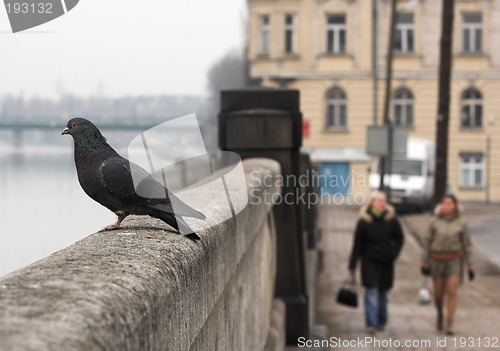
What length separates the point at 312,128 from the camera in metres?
44.0

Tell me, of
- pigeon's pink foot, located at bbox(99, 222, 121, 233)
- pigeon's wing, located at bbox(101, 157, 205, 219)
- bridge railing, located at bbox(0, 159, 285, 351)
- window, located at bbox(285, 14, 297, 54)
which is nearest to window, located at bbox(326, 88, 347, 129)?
window, located at bbox(285, 14, 297, 54)

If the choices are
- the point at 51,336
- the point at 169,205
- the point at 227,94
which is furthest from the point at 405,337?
the point at 51,336

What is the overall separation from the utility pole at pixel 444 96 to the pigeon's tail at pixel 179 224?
54.6 ft

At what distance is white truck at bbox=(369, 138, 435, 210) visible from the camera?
115 feet

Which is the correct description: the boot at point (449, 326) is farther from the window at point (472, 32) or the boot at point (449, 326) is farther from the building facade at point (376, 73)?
the window at point (472, 32)

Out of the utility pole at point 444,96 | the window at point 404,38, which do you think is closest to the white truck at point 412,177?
the window at point 404,38

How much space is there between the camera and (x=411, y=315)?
Result: 12047 millimetres

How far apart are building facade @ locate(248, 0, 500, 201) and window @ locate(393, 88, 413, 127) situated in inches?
1.8

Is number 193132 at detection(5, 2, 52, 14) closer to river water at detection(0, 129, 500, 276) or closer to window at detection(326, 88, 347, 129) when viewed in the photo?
river water at detection(0, 129, 500, 276)

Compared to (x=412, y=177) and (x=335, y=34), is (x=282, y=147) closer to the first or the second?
(x=412, y=177)

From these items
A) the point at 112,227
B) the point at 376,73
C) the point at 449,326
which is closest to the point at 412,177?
the point at 376,73

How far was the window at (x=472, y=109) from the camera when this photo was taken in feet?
143

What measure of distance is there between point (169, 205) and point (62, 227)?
1403 cm

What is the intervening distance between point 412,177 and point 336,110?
31.2ft
